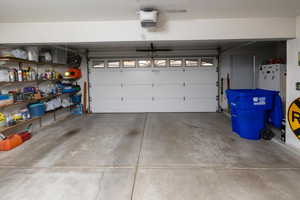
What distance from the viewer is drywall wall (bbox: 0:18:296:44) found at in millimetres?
3006

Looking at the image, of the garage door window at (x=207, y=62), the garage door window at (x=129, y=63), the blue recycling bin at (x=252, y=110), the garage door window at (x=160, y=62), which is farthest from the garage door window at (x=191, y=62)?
the blue recycling bin at (x=252, y=110)

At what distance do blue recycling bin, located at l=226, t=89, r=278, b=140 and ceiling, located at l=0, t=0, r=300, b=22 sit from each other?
4.81ft

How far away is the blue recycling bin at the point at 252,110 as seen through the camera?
3443 mm

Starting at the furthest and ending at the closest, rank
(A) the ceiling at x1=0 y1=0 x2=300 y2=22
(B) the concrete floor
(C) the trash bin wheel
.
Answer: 1. (C) the trash bin wheel
2. (A) the ceiling at x1=0 y1=0 x2=300 y2=22
3. (B) the concrete floor

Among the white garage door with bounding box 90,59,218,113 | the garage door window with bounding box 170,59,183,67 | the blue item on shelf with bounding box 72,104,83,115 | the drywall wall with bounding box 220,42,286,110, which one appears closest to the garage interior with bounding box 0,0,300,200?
the blue item on shelf with bounding box 72,104,83,115

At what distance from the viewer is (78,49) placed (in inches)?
251

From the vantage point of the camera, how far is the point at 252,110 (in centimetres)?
346

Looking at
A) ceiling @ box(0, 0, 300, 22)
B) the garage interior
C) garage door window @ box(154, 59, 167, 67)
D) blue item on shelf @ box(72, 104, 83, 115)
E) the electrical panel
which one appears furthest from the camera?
garage door window @ box(154, 59, 167, 67)

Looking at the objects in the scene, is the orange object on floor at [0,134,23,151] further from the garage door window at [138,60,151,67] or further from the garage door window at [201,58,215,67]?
the garage door window at [201,58,215,67]

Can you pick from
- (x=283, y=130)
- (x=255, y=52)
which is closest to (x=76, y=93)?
(x=283, y=130)

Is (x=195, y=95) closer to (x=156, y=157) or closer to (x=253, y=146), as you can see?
(x=253, y=146)

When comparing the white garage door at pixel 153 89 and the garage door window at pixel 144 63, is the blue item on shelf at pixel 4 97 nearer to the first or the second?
the white garage door at pixel 153 89

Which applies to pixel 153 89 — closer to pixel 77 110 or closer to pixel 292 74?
pixel 77 110

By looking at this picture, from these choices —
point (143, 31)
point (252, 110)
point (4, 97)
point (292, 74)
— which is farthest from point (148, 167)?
point (4, 97)
